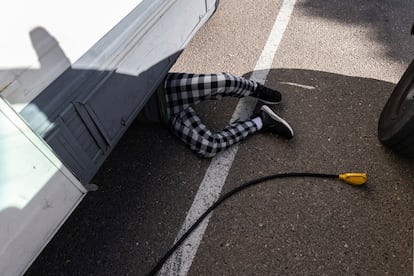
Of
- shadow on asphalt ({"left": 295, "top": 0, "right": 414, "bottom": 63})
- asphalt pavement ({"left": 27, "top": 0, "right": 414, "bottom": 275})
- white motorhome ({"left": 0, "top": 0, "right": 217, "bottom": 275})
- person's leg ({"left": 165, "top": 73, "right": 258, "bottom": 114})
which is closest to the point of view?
white motorhome ({"left": 0, "top": 0, "right": 217, "bottom": 275})

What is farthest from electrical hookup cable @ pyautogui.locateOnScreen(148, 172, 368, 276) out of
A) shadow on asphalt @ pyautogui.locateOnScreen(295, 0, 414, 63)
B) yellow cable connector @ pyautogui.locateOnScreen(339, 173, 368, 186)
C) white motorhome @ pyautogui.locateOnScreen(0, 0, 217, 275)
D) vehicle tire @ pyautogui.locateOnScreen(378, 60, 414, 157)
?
shadow on asphalt @ pyautogui.locateOnScreen(295, 0, 414, 63)

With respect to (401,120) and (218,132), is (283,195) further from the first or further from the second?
Result: (401,120)

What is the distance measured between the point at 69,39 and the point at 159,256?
3.99 feet

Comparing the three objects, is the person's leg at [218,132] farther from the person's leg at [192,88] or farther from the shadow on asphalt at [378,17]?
the shadow on asphalt at [378,17]

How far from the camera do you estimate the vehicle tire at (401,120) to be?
1692 mm

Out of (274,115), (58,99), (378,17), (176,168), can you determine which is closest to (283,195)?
(274,115)

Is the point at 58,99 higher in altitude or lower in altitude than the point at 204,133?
higher

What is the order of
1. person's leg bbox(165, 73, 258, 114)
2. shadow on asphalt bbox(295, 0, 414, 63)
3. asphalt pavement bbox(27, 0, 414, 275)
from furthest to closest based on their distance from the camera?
1. shadow on asphalt bbox(295, 0, 414, 63)
2. person's leg bbox(165, 73, 258, 114)
3. asphalt pavement bbox(27, 0, 414, 275)

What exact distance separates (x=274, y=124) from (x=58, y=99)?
4.64 ft

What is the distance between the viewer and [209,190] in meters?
1.92

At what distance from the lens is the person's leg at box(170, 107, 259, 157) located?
2018mm

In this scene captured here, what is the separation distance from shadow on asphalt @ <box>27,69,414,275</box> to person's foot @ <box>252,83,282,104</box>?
0.10 metres

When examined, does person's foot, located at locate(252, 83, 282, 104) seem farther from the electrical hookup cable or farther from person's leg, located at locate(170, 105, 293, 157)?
the electrical hookup cable

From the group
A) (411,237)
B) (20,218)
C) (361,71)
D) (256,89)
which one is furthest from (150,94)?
(361,71)
